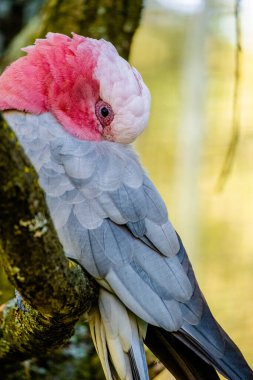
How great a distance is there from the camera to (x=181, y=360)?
4.62 feet

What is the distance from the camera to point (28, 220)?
3.17 ft

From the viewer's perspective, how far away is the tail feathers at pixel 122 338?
1.41 m

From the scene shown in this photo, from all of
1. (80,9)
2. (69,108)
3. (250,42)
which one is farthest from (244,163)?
(69,108)

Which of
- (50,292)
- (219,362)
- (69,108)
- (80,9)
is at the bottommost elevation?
(219,362)

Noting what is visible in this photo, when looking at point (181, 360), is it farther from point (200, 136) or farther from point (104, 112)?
point (200, 136)

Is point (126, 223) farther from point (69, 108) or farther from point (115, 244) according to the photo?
point (69, 108)

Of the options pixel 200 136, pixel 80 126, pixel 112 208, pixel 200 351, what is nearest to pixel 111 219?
pixel 112 208

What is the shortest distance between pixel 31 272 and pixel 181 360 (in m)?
0.51

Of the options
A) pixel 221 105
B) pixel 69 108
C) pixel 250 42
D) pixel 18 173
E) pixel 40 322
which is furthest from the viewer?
pixel 221 105

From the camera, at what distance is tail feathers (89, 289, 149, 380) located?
141 cm

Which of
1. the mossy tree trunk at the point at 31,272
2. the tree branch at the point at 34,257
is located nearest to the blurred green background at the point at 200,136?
the mossy tree trunk at the point at 31,272

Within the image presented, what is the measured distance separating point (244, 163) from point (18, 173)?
138 inches

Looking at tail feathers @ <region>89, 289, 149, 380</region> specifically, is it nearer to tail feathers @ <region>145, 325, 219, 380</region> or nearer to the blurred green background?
tail feathers @ <region>145, 325, 219, 380</region>

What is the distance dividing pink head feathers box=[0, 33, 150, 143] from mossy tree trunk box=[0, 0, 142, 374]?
0.37 meters
